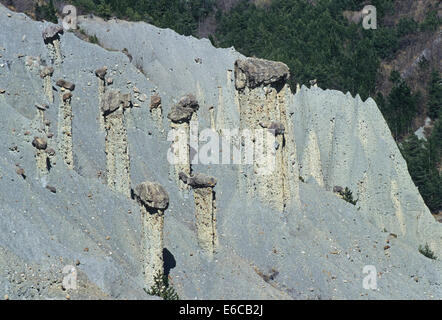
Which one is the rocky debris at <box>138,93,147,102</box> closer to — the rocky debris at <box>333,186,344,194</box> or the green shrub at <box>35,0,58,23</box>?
the rocky debris at <box>333,186,344,194</box>

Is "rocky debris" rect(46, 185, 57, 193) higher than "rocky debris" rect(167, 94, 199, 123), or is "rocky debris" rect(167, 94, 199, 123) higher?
"rocky debris" rect(167, 94, 199, 123)

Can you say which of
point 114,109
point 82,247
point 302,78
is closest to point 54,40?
point 114,109

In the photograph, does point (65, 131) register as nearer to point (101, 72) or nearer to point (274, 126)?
point (274, 126)

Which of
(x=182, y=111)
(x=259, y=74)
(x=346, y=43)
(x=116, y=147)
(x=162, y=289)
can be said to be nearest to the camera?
(x=162, y=289)

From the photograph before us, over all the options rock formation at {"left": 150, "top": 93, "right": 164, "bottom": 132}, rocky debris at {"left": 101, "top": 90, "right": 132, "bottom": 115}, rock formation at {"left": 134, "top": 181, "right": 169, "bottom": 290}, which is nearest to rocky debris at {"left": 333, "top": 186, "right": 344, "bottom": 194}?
rock formation at {"left": 150, "top": 93, "right": 164, "bottom": 132}

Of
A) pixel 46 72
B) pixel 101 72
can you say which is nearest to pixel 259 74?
pixel 101 72

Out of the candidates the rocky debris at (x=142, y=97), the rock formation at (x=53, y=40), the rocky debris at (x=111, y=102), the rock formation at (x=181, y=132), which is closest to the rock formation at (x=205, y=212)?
the rocky debris at (x=111, y=102)

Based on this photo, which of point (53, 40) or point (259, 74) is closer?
point (259, 74)
